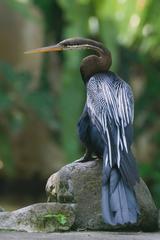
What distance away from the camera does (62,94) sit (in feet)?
30.2

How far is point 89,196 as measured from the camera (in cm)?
413

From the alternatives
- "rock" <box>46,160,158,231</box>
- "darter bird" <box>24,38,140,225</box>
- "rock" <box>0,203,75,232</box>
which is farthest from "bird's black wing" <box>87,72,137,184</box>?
"rock" <box>0,203,75,232</box>

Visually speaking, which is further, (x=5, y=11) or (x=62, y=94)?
(x=5, y=11)

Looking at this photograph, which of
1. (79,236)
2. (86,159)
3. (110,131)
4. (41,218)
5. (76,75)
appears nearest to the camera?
(79,236)

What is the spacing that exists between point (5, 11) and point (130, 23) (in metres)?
2.21

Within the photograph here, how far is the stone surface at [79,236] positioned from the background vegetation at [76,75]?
12.1 feet

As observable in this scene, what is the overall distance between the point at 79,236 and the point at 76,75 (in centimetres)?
537

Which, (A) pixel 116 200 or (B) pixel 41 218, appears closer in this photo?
(A) pixel 116 200

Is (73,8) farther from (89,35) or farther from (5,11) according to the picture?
(5,11)

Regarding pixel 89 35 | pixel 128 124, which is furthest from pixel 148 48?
pixel 128 124

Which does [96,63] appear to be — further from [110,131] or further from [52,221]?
[52,221]

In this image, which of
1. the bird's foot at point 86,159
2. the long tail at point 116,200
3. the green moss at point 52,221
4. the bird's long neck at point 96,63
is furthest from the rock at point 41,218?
the bird's long neck at point 96,63

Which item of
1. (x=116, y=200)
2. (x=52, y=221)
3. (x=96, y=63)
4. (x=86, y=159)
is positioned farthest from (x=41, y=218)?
(x=96, y=63)

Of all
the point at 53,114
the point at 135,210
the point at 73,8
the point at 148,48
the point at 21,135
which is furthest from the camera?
the point at 21,135
